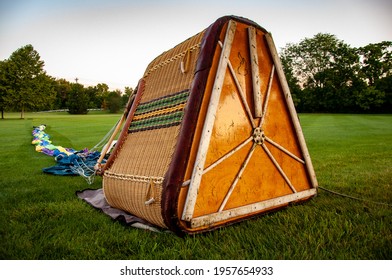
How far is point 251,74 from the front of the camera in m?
2.76

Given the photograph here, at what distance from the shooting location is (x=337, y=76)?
4331 centimetres

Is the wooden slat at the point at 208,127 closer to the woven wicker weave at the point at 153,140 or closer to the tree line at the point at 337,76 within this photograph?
the woven wicker weave at the point at 153,140

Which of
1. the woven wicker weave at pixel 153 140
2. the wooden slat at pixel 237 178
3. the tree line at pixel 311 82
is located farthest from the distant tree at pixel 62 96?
the wooden slat at pixel 237 178

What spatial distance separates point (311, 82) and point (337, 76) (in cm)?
918

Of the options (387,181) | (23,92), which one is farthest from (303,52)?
(387,181)

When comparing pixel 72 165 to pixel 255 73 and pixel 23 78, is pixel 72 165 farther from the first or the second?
pixel 23 78

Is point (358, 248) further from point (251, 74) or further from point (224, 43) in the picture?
point (224, 43)

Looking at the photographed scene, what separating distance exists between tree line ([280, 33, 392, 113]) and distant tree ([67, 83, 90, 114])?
4622cm

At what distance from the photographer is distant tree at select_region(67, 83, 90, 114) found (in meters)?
61.8

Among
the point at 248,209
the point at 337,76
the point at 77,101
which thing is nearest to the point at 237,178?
the point at 248,209

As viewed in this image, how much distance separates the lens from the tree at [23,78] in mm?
22922

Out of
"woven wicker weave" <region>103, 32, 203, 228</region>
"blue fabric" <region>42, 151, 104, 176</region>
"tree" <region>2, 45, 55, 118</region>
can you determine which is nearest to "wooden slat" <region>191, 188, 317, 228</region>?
"woven wicker weave" <region>103, 32, 203, 228</region>

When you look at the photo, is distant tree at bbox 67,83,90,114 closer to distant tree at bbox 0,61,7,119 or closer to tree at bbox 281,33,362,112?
distant tree at bbox 0,61,7,119

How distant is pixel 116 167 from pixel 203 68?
158cm
